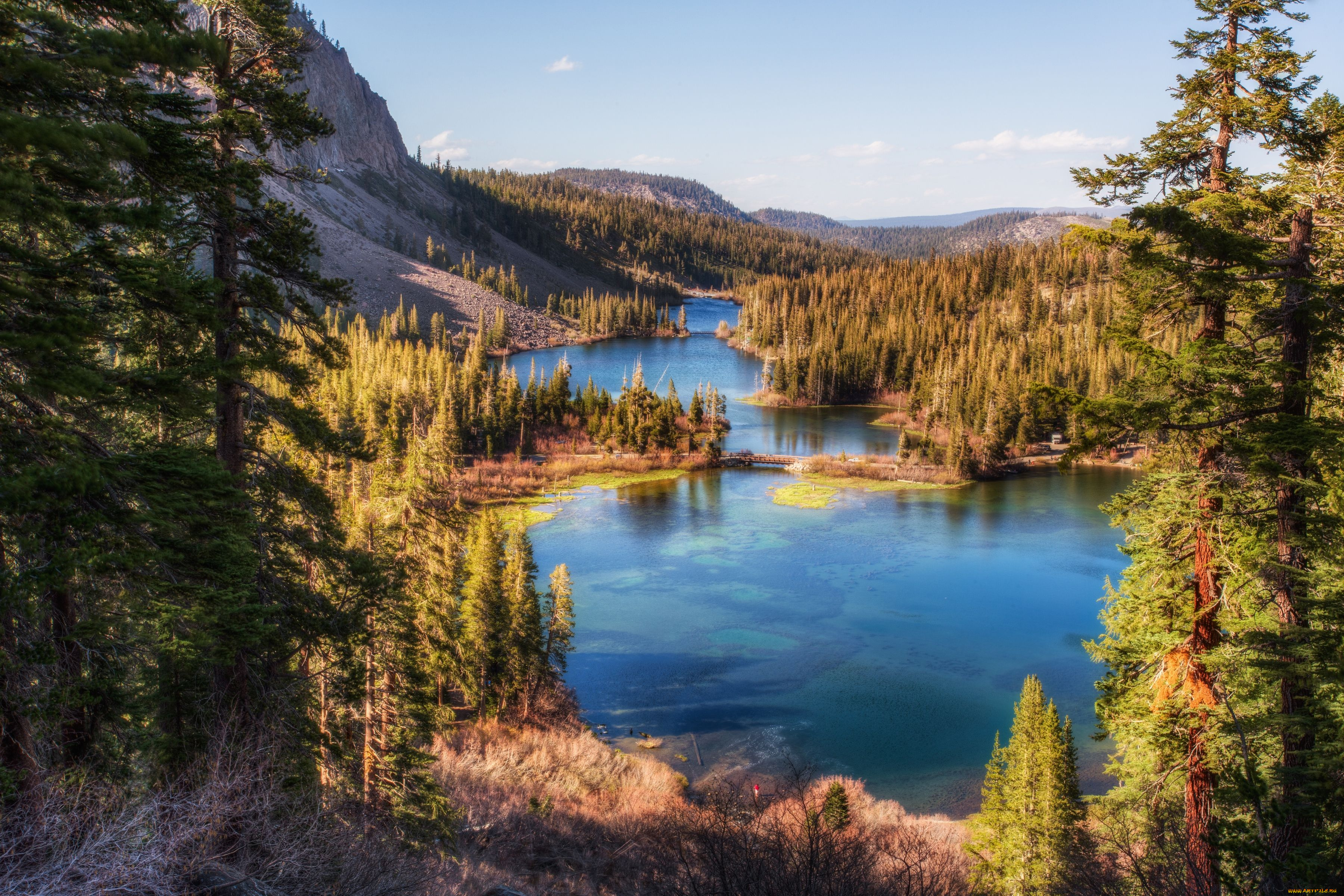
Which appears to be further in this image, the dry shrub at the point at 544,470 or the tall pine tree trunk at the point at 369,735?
the dry shrub at the point at 544,470

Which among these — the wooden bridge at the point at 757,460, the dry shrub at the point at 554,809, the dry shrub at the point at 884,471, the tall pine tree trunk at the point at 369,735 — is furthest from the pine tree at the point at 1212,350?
the wooden bridge at the point at 757,460

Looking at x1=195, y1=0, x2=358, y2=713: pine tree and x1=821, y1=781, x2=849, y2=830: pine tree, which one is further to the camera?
x1=821, y1=781, x2=849, y2=830: pine tree

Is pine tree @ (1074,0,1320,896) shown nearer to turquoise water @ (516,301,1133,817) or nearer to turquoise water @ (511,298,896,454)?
turquoise water @ (516,301,1133,817)

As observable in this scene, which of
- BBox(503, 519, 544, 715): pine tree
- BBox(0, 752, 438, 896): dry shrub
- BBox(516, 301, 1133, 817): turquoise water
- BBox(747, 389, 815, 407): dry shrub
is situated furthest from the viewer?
BBox(747, 389, 815, 407): dry shrub

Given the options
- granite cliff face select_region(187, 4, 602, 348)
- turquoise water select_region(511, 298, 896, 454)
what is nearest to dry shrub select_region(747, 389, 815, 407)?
turquoise water select_region(511, 298, 896, 454)

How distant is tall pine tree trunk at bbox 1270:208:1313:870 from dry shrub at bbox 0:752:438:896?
10.1 metres

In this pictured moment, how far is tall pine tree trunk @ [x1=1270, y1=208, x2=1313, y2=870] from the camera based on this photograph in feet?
28.5

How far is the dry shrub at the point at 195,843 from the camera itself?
614 cm

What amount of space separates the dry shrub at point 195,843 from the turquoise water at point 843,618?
19427 millimetres

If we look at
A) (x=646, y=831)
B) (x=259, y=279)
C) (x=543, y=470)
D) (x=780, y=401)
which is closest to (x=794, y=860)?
(x=259, y=279)

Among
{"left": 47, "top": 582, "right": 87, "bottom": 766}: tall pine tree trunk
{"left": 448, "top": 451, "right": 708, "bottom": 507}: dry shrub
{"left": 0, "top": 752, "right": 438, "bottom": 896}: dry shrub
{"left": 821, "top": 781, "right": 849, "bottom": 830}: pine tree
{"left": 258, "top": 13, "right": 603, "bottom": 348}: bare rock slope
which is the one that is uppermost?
{"left": 258, "top": 13, "right": 603, "bottom": 348}: bare rock slope

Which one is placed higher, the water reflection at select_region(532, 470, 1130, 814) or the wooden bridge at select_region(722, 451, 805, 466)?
the wooden bridge at select_region(722, 451, 805, 466)

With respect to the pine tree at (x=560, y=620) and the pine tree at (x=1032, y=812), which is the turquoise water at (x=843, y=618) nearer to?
the pine tree at (x=560, y=620)

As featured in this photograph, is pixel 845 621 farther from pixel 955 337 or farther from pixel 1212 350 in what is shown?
pixel 955 337
